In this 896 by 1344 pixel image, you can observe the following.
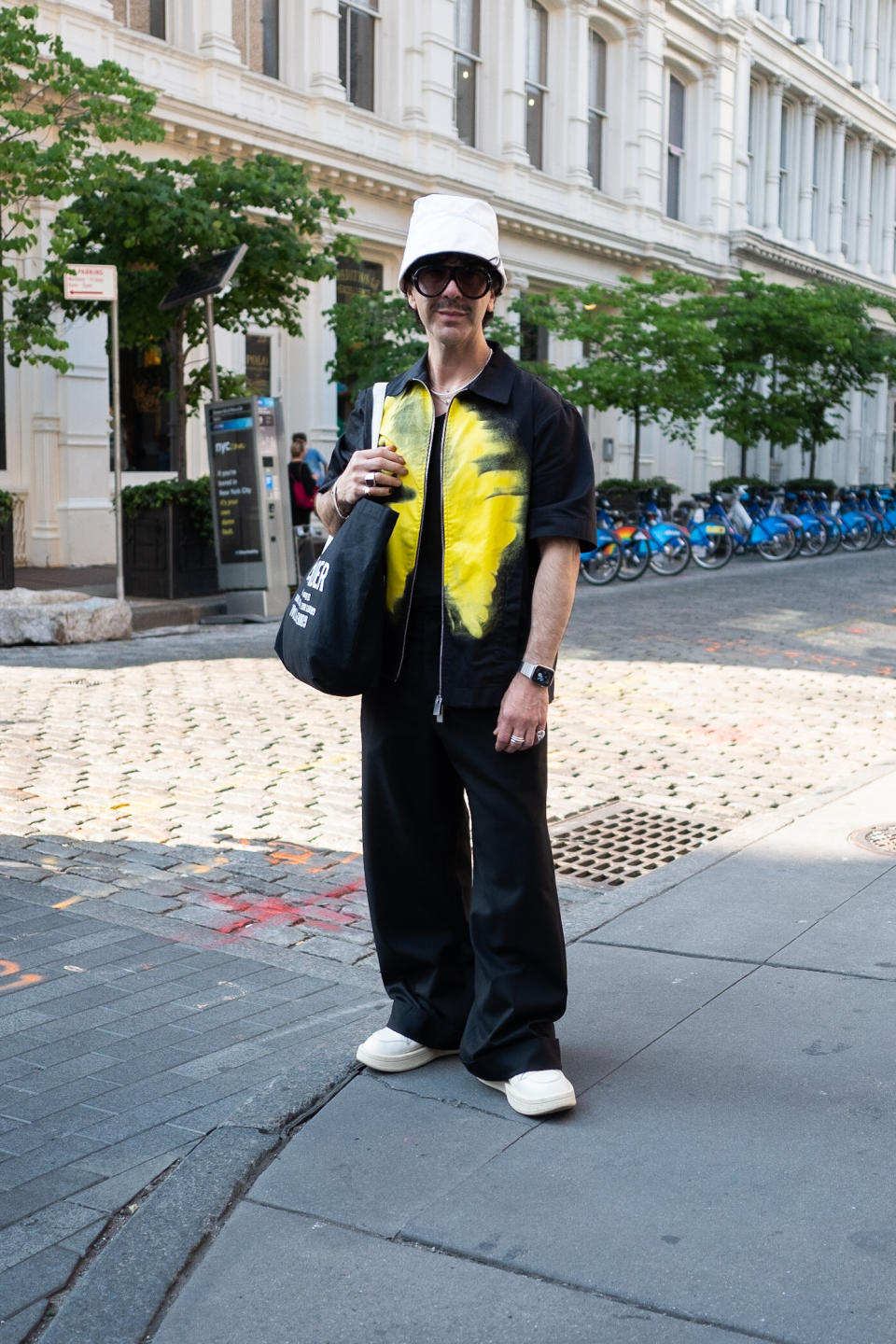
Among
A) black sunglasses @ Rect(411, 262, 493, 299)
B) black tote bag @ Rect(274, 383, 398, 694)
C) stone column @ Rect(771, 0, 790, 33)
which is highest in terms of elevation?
stone column @ Rect(771, 0, 790, 33)

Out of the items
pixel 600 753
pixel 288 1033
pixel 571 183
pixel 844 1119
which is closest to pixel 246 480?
pixel 600 753

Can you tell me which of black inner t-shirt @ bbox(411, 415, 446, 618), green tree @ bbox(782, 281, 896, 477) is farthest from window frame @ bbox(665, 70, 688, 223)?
black inner t-shirt @ bbox(411, 415, 446, 618)

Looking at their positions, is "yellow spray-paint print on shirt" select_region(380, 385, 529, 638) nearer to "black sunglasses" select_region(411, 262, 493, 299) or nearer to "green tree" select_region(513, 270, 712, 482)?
"black sunglasses" select_region(411, 262, 493, 299)

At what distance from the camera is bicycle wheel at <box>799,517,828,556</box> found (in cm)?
2653

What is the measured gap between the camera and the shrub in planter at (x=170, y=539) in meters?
16.0

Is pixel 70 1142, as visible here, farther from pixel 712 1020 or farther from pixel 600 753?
pixel 600 753

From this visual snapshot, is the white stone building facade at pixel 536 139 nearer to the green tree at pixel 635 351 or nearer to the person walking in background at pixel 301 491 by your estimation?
the person walking in background at pixel 301 491

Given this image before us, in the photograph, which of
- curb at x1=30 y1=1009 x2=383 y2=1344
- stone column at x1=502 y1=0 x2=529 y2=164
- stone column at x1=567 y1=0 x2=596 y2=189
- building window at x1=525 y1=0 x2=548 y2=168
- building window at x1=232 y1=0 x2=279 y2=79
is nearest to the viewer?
curb at x1=30 y1=1009 x2=383 y2=1344

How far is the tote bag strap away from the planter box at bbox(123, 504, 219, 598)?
12555mm

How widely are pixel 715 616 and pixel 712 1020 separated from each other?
40.6 ft

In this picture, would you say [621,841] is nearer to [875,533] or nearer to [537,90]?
[875,533]

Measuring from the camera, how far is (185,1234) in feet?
9.68

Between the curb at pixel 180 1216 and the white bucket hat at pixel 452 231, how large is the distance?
6.05 feet

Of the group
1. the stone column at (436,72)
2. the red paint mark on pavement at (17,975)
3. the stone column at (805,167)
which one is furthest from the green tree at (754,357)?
the red paint mark on pavement at (17,975)
